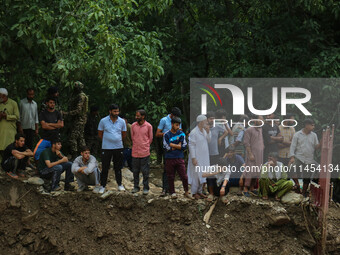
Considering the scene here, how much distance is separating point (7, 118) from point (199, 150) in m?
3.33

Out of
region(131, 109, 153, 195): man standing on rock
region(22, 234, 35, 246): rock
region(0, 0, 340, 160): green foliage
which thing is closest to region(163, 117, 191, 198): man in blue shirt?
region(131, 109, 153, 195): man standing on rock

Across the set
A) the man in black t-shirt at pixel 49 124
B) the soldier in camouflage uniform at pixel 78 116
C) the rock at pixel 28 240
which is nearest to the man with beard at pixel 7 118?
the man in black t-shirt at pixel 49 124

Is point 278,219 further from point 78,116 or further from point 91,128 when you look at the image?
point 78,116

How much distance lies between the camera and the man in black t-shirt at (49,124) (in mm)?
8672

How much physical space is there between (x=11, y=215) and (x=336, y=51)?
6.86 meters

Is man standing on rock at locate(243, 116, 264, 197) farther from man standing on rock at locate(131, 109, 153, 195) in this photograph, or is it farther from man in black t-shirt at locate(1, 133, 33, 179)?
man in black t-shirt at locate(1, 133, 33, 179)

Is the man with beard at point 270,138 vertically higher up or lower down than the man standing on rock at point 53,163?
higher up

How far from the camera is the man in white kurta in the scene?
8.56 meters

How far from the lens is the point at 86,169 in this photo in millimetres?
8586

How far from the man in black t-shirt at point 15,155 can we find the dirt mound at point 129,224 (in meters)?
0.50

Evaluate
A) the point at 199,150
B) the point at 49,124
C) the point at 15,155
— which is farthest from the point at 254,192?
the point at 15,155

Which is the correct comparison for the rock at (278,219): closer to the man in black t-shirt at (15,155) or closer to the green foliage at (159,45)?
the green foliage at (159,45)

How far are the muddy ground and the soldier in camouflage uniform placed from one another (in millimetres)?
1018

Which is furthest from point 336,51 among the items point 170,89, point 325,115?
point 170,89
